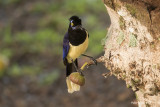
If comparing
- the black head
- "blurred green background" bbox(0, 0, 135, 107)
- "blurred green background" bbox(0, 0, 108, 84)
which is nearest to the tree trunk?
the black head

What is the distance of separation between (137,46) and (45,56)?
349 cm

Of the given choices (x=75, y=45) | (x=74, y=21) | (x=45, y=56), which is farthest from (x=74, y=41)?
(x=45, y=56)

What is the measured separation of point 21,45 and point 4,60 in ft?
1.89

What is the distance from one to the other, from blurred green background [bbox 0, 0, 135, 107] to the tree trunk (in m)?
2.12

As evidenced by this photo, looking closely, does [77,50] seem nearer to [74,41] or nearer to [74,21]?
[74,41]

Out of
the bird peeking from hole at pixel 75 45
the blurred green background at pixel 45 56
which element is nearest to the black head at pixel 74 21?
the bird peeking from hole at pixel 75 45

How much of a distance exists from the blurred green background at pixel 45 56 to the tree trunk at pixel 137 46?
212 centimetres

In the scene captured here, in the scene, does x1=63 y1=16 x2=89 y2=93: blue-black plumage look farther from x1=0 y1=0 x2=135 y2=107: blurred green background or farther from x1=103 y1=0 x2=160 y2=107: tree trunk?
x1=0 y1=0 x2=135 y2=107: blurred green background

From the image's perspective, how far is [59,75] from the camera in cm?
468

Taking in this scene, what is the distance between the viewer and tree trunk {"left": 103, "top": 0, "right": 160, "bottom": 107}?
1.56 m

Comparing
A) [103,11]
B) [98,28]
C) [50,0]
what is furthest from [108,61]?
[50,0]

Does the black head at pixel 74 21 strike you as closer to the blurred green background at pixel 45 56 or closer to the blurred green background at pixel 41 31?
the blurred green background at pixel 45 56

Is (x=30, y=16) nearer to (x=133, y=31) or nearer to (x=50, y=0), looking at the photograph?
(x=50, y=0)

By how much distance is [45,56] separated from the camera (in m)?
5.07
